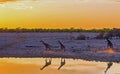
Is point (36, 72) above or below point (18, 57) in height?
above

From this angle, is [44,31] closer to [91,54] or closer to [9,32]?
[9,32]

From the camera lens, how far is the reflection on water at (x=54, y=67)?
76.5 feet

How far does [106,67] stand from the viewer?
24.7m

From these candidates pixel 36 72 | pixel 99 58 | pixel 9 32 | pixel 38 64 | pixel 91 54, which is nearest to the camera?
pixel 36 72


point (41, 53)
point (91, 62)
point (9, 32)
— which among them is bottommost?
point (9, 32)

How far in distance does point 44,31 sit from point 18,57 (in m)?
44.4

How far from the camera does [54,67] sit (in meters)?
24.5

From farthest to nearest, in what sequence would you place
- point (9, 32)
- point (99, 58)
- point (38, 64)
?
point (9, 32) < point (99, 58) < point (38, 64)

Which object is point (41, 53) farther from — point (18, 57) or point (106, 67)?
point (106, 67)

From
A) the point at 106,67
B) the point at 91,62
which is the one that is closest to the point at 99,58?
the point at 91,62

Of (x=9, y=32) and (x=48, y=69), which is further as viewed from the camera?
(x=9, y=32)

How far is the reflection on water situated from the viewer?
23312mm

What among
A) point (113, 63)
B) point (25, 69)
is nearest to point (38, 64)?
point (25, 69)

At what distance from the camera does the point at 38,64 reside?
25719 mm
